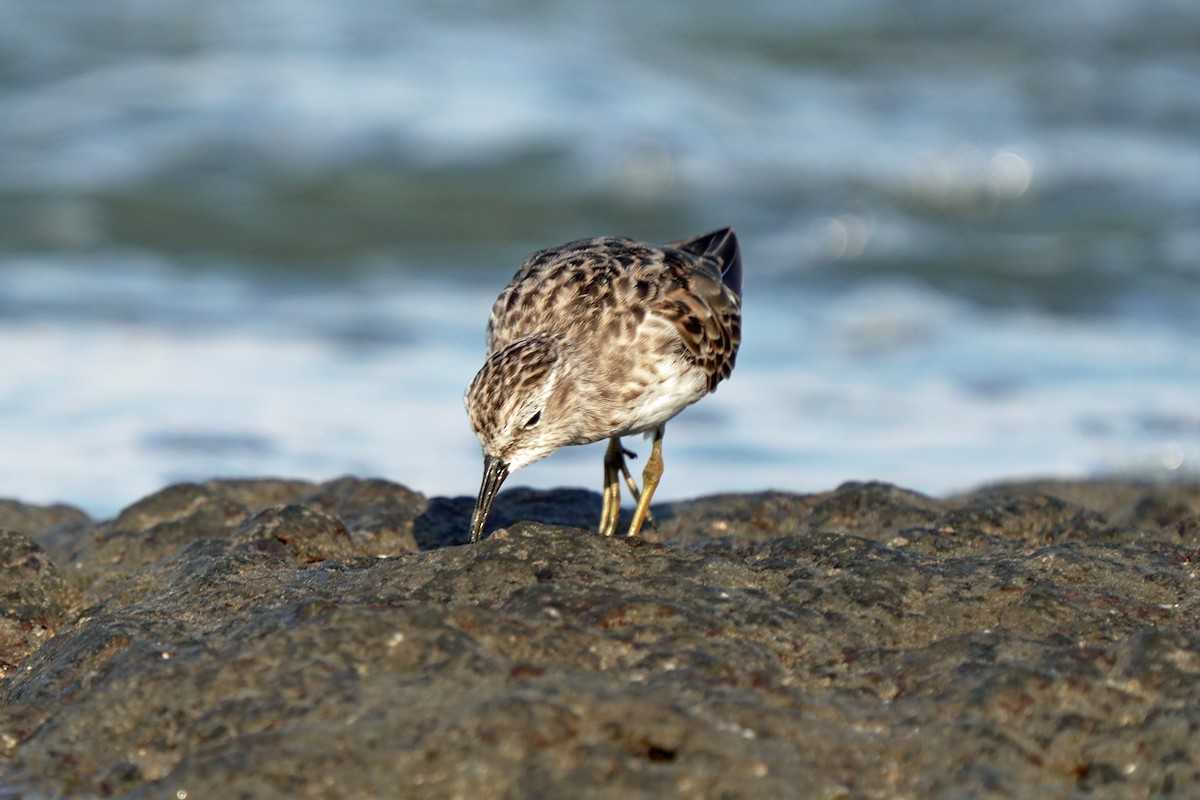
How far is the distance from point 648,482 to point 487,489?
1061 mm

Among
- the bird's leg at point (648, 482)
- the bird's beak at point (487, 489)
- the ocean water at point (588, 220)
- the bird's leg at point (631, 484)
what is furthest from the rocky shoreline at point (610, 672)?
the ocean water at point (588, 220)

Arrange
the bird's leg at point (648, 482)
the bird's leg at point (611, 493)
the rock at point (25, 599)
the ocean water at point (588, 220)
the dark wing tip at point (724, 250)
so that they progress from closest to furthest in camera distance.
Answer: the rock at point (25, 599), the bird's leg at point (648, 482), the bird's leg at point (611, 493), the dark wing tip at point (724, 250), the ocean water at point (588, 220)

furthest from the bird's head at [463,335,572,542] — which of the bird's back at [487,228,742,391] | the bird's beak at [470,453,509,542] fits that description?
the bird's back at [487,228,742,391]

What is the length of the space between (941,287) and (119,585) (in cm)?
977

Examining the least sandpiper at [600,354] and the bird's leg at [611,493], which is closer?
the least sandpiper at [600,354]

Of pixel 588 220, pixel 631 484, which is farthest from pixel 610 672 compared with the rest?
pixel 588 220

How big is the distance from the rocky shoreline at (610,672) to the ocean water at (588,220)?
156 inches

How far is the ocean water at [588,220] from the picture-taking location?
9273mm

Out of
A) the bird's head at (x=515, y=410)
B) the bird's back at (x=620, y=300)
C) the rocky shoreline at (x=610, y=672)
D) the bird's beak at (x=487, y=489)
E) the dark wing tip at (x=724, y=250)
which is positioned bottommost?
the rocky shoreline at (x=610, y=672)

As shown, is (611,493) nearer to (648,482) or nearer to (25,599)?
(648,482)

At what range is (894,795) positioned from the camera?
3082 mm

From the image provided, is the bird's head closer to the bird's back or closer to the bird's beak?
the bird's beak

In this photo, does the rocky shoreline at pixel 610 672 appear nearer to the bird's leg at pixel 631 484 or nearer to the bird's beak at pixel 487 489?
the bird's beak at pixel 487 489

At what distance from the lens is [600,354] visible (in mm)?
5258
